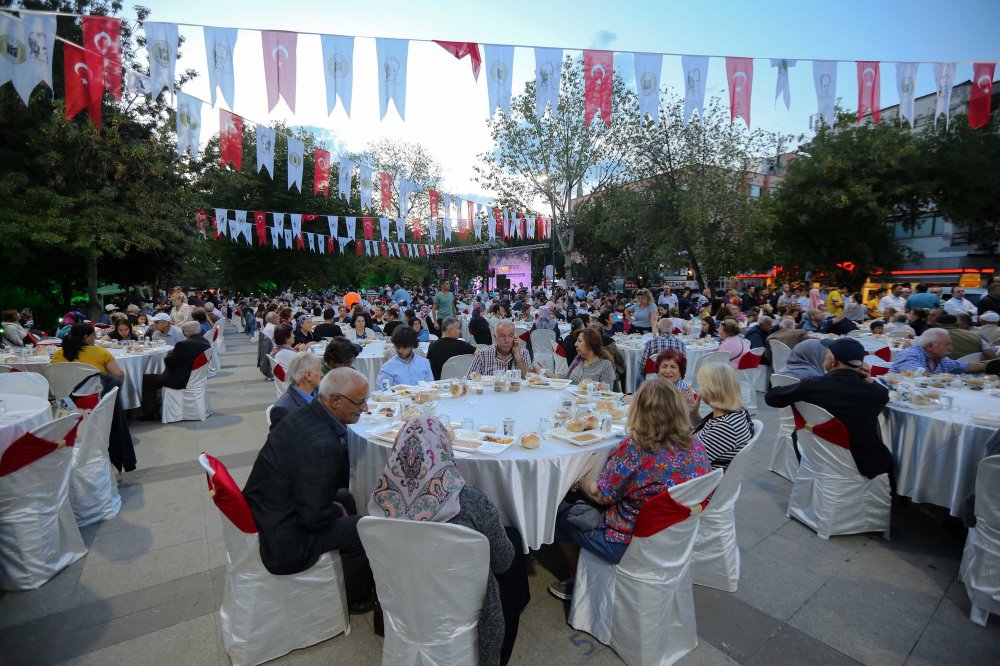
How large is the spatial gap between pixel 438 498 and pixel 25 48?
728 centimetres

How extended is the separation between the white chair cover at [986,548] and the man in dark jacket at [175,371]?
25.9 ft

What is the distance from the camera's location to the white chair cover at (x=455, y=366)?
5531mm

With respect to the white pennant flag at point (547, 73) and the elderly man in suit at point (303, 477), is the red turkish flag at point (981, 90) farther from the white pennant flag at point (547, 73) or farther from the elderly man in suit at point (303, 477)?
the elderly man in suit at point (303, 477)

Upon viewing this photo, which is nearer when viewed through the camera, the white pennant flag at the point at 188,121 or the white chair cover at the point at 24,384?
the white chair cover at the point at 24,384

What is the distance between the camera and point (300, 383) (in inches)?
132

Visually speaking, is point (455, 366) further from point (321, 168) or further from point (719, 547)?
point (321, 168)

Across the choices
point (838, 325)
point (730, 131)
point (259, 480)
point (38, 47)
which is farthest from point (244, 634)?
point (730, 131)

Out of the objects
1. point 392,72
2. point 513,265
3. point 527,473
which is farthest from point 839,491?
point 513,265

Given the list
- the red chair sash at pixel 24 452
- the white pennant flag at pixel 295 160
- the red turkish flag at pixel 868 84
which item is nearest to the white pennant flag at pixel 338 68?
the white pennant flag at pixel 295 160

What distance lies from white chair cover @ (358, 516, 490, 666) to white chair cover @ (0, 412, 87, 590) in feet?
8.01

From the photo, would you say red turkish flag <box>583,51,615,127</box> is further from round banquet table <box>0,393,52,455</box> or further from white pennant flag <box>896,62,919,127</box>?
round banquet table <box>0,393,52,455</box>

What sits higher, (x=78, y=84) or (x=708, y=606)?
(x=78, y=84)

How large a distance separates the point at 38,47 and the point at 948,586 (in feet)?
31.9

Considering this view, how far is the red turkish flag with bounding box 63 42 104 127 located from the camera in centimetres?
574
